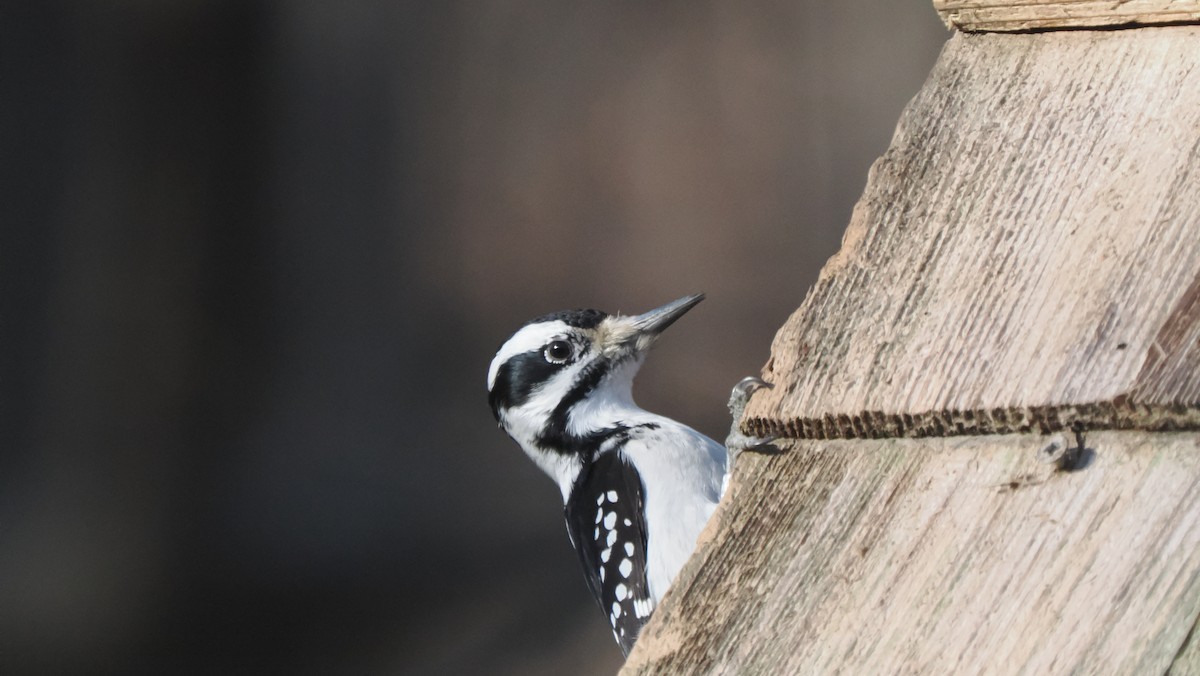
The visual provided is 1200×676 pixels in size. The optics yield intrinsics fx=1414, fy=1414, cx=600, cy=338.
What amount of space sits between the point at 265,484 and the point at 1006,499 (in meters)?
6.06

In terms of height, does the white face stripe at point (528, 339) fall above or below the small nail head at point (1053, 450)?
below

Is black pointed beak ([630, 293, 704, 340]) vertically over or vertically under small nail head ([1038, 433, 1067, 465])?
under

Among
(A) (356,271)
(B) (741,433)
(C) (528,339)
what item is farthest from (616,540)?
(A) (356,271)

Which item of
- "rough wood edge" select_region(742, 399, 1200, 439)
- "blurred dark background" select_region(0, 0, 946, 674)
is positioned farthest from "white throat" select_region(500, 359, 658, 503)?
"blurred dark background" select_region(0, 0, 946, 674)

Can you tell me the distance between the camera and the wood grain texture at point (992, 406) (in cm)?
145

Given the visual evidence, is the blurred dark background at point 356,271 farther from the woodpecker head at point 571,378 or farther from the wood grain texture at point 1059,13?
the wood grain texture at point 1059,13

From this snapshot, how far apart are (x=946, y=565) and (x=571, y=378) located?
92.0 inches

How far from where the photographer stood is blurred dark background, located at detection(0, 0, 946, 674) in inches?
265

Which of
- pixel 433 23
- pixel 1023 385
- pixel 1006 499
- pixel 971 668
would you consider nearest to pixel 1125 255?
pixel 1023 385

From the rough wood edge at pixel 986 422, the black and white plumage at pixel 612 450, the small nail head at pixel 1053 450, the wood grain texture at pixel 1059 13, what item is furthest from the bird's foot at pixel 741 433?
the black and white plumage at pixel 612 450

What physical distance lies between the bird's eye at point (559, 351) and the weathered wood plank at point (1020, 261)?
1940 millimetres

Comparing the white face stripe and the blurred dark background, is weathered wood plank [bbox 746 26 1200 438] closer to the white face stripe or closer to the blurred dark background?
the white face stripe

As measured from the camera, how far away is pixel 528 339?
3.99m

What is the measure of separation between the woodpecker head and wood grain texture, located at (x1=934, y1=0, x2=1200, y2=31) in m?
1.81
